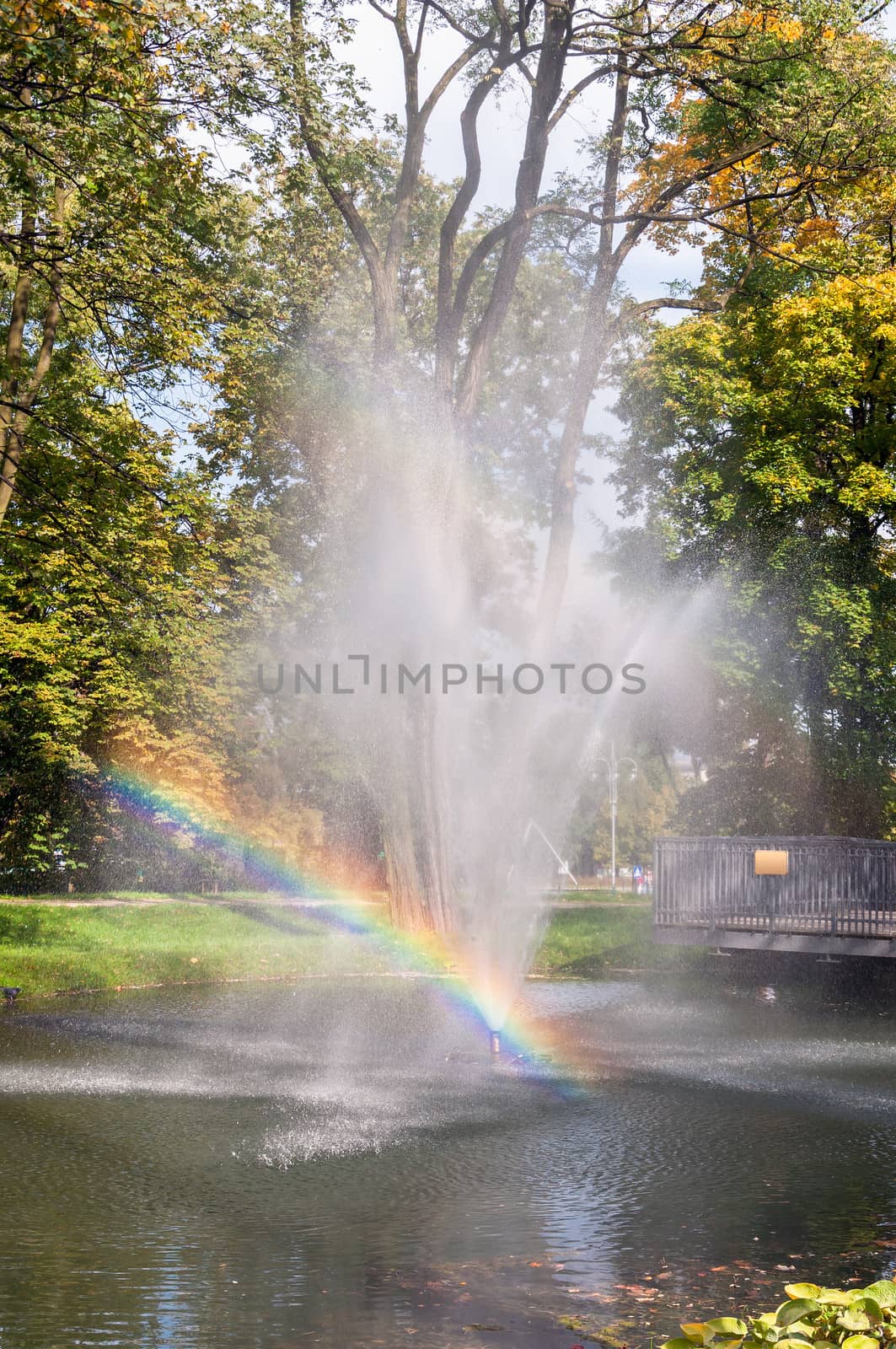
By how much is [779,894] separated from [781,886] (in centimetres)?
13

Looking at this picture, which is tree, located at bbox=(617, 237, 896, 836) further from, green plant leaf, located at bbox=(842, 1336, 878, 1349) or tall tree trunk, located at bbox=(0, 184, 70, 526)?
green plant leaf, located at bbox=(842, 1336, 878, 1349)

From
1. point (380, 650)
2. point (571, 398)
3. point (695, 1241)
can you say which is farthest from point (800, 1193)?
point (571, 398)

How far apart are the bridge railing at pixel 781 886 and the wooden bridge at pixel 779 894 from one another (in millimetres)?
14

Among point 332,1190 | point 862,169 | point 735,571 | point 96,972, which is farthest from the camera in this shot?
point 735,571

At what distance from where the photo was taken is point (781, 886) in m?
20.5

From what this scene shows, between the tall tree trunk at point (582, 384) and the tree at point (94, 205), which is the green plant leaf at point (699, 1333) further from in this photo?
the tall tree trunk at point (582, 384)

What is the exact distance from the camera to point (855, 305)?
2656 cm

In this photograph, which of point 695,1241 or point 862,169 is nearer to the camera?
point 695,1241

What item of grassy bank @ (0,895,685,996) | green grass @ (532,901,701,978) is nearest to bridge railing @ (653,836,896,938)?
green grass @ (532,901,701,978)

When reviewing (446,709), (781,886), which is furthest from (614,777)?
(781,886)

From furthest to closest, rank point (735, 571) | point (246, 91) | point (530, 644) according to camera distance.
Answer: point (735, 571) < point (530, 644) < point (246, 91)

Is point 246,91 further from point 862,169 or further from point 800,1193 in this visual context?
point 862,169

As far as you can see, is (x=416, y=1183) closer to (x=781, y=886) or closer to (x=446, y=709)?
(x=781, y=886)

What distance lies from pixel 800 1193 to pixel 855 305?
2225 cm
